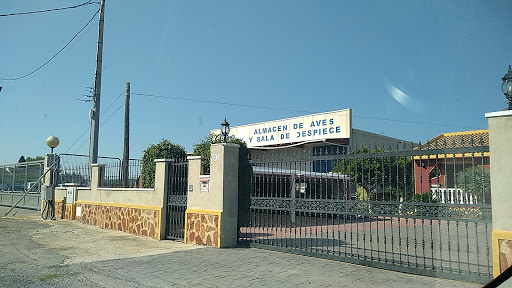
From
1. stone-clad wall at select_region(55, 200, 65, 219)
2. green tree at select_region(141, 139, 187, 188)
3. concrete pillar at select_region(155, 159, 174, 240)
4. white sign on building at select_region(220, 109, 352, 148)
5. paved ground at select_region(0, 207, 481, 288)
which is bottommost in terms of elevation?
paved ground at select_region(0, 207, 481, 288)

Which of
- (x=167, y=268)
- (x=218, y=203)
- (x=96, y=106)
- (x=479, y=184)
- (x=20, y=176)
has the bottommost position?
(x=167, y=268)

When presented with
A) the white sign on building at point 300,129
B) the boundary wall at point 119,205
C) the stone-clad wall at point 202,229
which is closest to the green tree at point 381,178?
the stone-clad wall at point 202,229

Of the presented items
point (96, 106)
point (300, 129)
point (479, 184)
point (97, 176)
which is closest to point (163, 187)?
point (97, 176)

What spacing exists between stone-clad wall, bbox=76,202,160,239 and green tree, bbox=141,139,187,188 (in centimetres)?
208

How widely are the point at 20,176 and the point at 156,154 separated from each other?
1054cm

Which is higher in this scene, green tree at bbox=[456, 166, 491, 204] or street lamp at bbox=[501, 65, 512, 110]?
street lamp at bbox=[501, 65, 512, 110]

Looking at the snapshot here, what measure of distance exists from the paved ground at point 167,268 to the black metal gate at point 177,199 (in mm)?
536

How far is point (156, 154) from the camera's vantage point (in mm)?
16812

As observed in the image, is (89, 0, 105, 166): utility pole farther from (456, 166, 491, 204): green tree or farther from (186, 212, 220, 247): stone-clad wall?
(456, 166, 491, 204): green tree

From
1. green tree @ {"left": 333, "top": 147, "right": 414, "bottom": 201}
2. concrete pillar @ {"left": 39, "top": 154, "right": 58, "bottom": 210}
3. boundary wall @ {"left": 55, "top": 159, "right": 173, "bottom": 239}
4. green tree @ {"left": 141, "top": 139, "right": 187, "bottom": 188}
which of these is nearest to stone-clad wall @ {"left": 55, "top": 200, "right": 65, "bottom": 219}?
boundary wall @ {"left": 55, "top": 159, "right": 173, "bottom": 239}

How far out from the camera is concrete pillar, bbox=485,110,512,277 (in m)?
5.97

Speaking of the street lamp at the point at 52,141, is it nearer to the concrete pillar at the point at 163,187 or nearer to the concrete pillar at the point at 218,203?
the concrete pillar at the point at 163,187

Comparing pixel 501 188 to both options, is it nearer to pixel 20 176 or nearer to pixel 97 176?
pixel 97 176

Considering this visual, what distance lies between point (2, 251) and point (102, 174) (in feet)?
20.0
